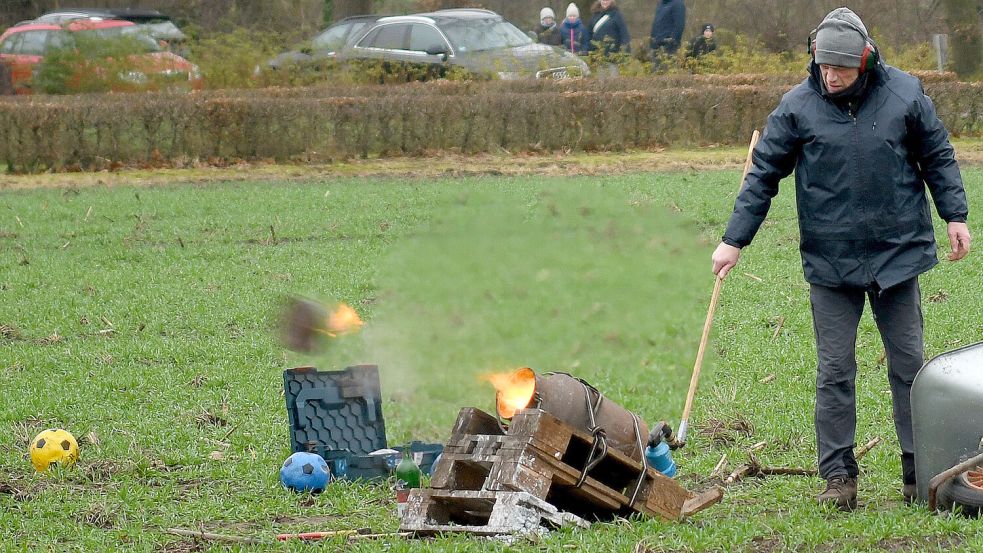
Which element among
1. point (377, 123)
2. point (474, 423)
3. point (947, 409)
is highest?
point (947, 409)

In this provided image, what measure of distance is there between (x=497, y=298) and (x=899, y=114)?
425 cm

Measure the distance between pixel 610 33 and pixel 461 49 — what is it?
3434mm

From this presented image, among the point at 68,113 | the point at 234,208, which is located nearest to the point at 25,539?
the point at 234,208

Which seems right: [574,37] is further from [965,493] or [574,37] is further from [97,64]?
[965,493]

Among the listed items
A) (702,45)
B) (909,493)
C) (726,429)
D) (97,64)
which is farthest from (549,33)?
(909,493)

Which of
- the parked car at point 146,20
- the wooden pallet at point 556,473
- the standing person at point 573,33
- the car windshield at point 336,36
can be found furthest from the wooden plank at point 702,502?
the parked car at point 146,20

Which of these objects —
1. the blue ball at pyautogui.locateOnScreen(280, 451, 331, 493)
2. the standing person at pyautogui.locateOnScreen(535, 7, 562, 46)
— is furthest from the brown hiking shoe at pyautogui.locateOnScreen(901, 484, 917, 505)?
the standing person at pyautogui.locateOnScreen(535, 7, 562, 46)

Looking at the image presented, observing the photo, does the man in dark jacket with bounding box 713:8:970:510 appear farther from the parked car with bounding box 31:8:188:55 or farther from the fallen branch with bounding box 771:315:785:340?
the parked car with bounding box 31:8:188:55

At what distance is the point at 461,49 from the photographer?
25.9 meters

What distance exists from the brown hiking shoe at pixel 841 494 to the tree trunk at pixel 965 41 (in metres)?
25.5

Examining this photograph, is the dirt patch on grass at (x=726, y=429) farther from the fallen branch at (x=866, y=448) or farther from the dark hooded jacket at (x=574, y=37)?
the dark hooded jacket at (x=574, y=37)

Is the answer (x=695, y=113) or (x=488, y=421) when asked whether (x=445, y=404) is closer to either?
(x=488, y=421)

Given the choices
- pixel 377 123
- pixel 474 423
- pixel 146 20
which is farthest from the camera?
pixel 146 20

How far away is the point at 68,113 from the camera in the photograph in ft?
66.7
